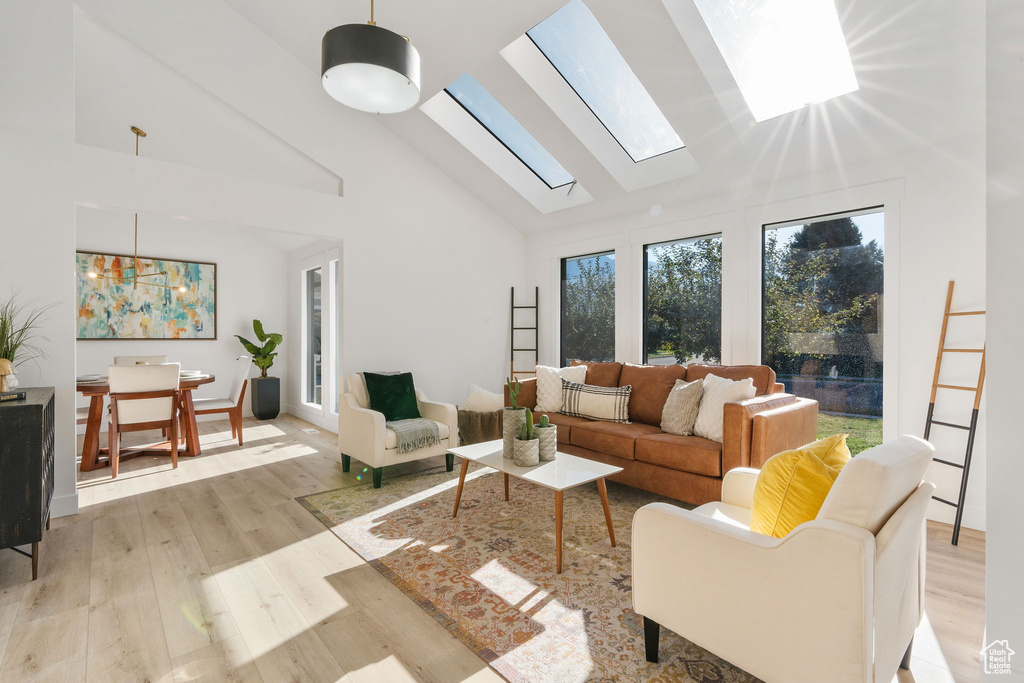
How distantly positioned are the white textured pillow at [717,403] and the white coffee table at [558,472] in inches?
31.0

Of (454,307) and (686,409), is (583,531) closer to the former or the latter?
(686,409)

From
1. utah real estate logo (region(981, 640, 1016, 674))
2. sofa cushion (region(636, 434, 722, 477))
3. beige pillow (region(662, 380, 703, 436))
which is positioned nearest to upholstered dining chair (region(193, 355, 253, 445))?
sofa cushion (region(636, 434, 722, 477))

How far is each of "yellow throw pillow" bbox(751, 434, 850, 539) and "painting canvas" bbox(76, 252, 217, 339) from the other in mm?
6782

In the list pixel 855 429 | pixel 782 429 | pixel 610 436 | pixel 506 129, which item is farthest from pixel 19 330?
pixel 855 429

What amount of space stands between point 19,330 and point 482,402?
3.56 meters

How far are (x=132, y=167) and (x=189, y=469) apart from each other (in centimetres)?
249

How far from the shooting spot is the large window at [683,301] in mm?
4309

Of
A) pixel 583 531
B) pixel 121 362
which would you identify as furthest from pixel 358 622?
pixel 121 362

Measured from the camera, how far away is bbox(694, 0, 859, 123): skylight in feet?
9.34

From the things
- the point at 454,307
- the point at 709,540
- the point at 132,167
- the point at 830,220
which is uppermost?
the point at 132,167

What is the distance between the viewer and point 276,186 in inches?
162

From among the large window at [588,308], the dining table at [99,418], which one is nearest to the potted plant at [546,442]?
the large window at [588,308]

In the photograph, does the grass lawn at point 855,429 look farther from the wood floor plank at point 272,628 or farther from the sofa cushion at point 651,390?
the wood floor plank at point 272,628

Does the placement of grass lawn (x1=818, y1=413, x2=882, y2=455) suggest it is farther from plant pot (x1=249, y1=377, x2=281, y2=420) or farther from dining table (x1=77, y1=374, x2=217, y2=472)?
plant pot (x1=249, y1=377, x2=281, y2=420)
